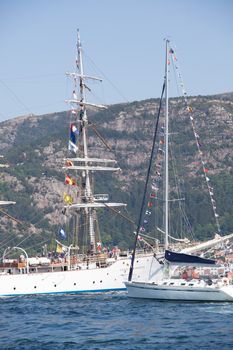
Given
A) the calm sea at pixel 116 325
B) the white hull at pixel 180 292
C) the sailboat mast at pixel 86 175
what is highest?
the sailboat mast at pixel 86 175

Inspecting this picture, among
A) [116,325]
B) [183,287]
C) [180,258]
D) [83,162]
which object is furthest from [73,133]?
[116,325]

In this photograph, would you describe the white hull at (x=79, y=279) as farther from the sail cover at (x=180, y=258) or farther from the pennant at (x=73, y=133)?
the sail cover at (x=180, y=258)

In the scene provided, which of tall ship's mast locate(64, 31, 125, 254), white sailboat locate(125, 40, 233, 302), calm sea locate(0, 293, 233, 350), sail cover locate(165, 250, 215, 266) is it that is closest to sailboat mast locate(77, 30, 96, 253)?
tall ship's mast locate(64, 31, 125, 254)

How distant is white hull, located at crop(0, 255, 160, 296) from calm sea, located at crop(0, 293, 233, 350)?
43.7 ft

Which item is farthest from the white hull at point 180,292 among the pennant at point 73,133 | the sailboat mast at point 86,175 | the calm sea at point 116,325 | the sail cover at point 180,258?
the pennant at point 73,133

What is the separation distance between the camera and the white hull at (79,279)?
93.2 m

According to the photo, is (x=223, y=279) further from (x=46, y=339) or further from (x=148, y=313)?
(x=46, y=339)

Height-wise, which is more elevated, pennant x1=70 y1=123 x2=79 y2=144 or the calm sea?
pennant x1=70 y1=123 x2=79 y2=144

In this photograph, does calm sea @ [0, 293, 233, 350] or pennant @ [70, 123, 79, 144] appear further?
pennant @ [70, 123, 79, 144]

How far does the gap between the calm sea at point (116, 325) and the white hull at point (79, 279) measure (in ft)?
43.7

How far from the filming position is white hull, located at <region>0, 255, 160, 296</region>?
93.2m

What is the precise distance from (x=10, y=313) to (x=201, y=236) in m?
106

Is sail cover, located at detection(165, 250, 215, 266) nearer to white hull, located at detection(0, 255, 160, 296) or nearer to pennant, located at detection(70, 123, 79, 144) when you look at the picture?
white hull, located at detection(0, 255, 160, 296)

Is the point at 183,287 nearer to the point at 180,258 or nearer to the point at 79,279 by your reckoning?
the point at 180,258
